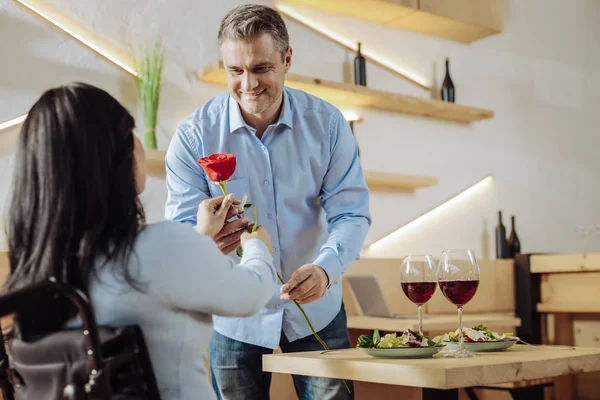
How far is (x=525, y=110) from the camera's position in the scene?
197 inches

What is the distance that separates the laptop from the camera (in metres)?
3.45

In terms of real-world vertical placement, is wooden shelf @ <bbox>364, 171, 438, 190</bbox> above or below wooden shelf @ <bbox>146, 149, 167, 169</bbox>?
below

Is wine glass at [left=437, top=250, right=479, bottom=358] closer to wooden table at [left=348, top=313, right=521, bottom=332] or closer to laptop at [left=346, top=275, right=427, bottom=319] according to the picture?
wooden table at [left=348, top=313, right=521, bottom=332]

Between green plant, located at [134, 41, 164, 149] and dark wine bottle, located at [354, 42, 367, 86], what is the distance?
1.10 meters

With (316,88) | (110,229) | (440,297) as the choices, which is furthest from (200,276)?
(440,297)

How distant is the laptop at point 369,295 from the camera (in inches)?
136

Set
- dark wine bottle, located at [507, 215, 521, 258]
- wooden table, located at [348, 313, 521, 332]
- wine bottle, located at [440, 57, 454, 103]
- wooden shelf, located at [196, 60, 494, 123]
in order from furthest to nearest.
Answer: dark wine bottle, located at [507, 215, 521, 258], wine bottle, located at [440, 57, 454, 103], wooden shelf, located at [196, 60, 494, 123], wooden table, located at [348, 313, 521, 332]

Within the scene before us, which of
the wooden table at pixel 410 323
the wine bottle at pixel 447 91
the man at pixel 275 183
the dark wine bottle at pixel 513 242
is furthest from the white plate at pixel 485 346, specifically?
the dark wine bottle at pixel 513 242

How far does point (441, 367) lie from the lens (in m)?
1.36

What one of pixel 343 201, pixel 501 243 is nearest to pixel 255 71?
pixel 343 201

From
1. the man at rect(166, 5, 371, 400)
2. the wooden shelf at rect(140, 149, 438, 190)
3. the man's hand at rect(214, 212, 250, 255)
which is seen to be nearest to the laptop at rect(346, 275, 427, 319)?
the wooden shelf at rect(140, 149, 438, 190)

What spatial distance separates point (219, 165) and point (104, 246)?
48 centimetres

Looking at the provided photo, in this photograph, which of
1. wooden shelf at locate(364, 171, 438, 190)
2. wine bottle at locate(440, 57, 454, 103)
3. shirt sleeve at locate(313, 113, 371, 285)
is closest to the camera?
shirt sleeve at locate(313, 113, 371, 285)

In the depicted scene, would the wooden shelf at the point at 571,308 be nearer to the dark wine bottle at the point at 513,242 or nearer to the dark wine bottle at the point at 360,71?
the dark wine bottle at the point at 513,242
